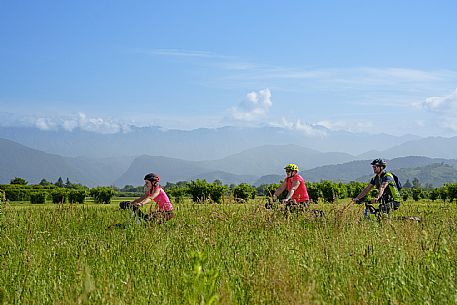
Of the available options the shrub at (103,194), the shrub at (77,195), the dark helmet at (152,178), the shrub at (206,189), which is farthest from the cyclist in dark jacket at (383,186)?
the shrub at (77,195)

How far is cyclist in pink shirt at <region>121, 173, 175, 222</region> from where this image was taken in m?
10.7

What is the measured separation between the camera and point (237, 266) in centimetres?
649

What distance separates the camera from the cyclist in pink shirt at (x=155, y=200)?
35.2ft

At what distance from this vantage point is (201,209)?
1130 cm

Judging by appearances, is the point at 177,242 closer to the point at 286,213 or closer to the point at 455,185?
the point at 286,213

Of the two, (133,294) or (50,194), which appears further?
(50,194)

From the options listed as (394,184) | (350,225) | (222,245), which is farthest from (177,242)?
(394,184)

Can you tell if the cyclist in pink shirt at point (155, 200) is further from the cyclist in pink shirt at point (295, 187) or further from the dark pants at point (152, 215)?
the cyclist in pink shirt at point (295, 187)

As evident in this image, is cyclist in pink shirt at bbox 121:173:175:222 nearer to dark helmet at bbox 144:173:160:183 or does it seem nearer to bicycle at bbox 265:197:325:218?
dark helmet at bbox 144:173:160:183

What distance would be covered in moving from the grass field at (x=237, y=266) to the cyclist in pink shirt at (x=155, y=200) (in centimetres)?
66

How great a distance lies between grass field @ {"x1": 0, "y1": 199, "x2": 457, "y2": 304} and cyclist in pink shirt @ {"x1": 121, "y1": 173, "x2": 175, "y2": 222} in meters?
0.66

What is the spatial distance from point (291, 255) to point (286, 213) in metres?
4.48

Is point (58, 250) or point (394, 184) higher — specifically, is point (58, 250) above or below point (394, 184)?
below

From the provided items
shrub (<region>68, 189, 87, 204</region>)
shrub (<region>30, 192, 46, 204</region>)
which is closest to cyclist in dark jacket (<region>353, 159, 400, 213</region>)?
shrub (<region>68, 189, 87, 204</region>)
